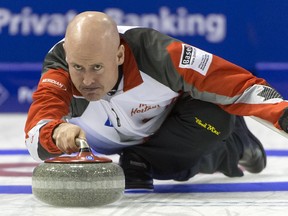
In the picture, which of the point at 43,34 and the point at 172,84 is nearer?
the point at 172,84

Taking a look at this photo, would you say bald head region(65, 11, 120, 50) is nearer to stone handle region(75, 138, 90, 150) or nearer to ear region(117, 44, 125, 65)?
ear region(117, 44, 125, 65)

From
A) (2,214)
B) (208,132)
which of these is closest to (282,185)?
(208,132)

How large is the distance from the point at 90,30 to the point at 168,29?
3.06 meters

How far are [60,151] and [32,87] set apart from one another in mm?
3164

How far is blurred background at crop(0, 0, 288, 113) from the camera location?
5.27m

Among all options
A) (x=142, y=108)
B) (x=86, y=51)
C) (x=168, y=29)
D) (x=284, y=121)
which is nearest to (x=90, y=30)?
(x=86, y=51)

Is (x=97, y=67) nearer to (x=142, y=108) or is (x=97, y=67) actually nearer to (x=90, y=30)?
(x=90, y=30)

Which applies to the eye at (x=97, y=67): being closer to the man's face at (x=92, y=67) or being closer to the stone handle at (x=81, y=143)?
the man's face at (x=92, y=67)

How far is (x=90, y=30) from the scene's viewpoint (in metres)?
2.24

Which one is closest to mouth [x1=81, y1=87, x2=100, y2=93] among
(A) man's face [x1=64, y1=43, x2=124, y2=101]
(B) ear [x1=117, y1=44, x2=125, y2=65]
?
(A) man's face [x1=64, y1=43, x2=124, y2=101]

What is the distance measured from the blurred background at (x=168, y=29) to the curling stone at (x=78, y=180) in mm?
3255

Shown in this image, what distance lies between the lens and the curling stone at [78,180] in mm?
2031

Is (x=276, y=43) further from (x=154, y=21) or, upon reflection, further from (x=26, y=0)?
(x=26, y=0)

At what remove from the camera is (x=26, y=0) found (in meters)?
5.27
